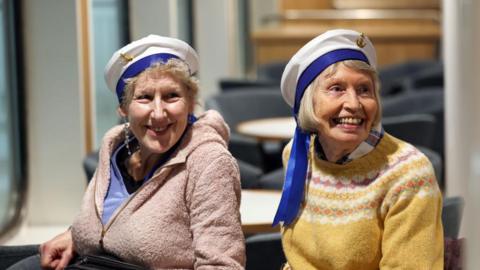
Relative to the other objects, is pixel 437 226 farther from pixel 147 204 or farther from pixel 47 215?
pixel 47 215

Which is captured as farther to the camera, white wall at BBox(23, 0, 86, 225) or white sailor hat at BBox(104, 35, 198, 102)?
white wall at BBox(23, 0, 86, 225)

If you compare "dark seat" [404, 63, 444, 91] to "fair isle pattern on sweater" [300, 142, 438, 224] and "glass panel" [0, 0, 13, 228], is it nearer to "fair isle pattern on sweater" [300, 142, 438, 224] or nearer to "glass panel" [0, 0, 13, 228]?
"glass panel" [0, 0, 13, 228]

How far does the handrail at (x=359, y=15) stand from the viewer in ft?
47.3

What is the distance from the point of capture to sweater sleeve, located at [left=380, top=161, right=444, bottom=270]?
235 centimetres

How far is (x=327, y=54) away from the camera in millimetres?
2527

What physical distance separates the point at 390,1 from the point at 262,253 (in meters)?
12.3

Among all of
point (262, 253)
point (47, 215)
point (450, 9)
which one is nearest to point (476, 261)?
point (262, 253)

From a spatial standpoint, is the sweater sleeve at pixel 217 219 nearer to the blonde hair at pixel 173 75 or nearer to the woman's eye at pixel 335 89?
the blonde hair at pixel 173 75

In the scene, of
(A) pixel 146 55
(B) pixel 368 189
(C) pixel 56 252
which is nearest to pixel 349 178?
(B) pixel 368 189

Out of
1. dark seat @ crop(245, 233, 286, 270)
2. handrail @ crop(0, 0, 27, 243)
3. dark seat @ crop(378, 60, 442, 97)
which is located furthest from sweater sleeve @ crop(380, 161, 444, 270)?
dark seat @ crop(378, 60, 442, 97)

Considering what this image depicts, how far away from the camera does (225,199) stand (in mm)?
2705

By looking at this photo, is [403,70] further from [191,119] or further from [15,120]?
[191,119]

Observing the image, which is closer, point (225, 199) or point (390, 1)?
point (225, 199)

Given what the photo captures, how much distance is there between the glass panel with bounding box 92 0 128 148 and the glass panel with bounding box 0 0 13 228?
0.54 m
